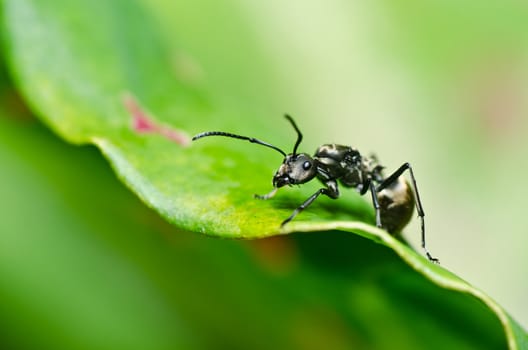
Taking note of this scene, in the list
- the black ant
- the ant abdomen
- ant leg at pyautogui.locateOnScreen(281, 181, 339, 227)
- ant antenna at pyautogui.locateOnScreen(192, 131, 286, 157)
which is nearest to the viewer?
ant leg at pyautogui.locateOnScreen(281, 181, 339, 227)

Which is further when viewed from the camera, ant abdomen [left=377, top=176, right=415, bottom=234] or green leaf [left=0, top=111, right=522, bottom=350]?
ant abdomen [left=377, top=176, right=415, bottom=234]

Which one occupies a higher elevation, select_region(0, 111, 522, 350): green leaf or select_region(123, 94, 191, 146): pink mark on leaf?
select_region(123, 94, 191, 146): pink mark on leaf

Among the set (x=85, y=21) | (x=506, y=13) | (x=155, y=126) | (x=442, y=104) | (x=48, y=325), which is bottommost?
(x=48, y=325)

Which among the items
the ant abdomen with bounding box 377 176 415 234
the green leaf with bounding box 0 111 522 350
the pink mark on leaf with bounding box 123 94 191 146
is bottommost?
the green leaf with bounding box 0 111 522 350

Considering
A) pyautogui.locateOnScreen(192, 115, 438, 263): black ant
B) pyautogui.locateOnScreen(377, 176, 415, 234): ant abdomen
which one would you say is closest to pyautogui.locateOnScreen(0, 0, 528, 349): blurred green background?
pyautogui.locateOnScreen(192, 115, 438, 263): black ant

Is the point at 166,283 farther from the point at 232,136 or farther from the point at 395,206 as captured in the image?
the point at 395,206

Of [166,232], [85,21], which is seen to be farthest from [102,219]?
Answer: [85,21]

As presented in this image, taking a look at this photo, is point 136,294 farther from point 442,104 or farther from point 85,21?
point 442,104

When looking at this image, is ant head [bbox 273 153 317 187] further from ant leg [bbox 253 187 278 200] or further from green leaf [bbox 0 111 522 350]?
green leaf [bbox 0 111 522 350]
